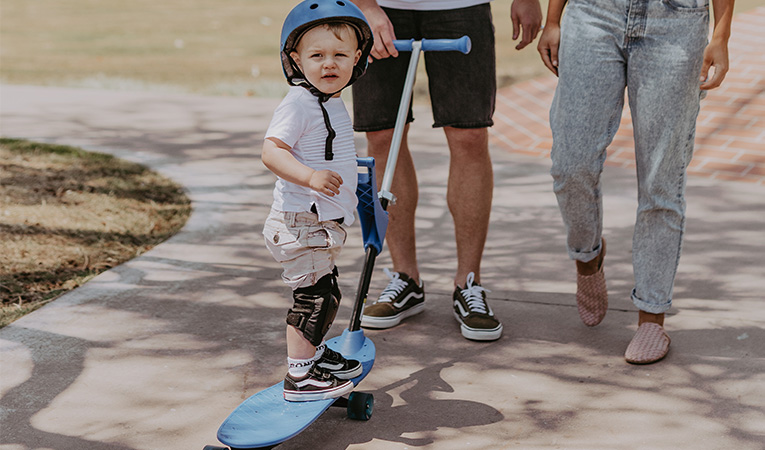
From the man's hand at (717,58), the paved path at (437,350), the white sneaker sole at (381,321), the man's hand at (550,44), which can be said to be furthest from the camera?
the white sneaker sole at (381,321)

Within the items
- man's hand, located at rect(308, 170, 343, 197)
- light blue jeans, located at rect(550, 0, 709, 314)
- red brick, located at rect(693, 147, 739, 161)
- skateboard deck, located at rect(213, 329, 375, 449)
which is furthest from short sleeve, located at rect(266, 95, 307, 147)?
red brick, located at rect(693, 147, 739, 161)

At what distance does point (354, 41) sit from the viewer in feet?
8.99

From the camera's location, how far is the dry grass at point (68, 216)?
4.16m

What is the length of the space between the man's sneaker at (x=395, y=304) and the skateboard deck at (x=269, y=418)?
25.9 inches

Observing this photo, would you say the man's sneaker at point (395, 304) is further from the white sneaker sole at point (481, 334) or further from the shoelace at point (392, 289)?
the white sneaker sole at point (481, 334)

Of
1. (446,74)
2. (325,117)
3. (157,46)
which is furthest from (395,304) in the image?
(157,46)

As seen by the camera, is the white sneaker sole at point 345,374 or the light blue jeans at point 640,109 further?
the light blue jeans at point 640,109

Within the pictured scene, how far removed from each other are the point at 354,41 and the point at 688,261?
237 centimetres

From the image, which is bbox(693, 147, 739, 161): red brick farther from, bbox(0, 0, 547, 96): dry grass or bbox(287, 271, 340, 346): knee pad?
bbox(287, 271, 340, 346): knee pad

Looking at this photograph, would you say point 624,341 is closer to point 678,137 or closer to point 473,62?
point 678,137

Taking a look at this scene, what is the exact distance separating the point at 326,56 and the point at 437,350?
131cm

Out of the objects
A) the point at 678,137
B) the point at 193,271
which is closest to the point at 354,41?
the point at 678,137

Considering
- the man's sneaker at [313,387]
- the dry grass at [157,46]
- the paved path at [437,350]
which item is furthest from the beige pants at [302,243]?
the dry grass at [157,46]

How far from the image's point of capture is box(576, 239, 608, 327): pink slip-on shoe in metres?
3.57
